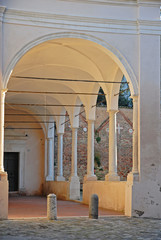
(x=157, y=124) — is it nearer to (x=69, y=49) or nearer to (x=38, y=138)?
(x=69, y=49)

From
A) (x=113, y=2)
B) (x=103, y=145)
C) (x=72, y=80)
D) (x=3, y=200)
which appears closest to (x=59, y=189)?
(x=103, y=145)

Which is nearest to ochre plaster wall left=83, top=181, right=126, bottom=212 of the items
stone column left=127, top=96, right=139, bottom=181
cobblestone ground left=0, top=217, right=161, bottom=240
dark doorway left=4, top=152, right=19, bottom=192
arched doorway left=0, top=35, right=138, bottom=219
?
arched doorway left=0, top=35, right=138, bottom=219

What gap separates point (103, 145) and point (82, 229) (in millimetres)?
16308

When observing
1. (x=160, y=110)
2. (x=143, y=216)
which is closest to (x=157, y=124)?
(x=160, y=110)

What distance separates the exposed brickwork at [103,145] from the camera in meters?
23.7

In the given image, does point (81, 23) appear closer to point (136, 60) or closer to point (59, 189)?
point (136, 60)

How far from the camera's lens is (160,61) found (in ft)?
37.9

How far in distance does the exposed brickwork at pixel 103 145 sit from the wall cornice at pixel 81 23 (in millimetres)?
12971

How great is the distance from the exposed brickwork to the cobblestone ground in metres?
13.2

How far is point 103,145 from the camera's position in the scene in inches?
981

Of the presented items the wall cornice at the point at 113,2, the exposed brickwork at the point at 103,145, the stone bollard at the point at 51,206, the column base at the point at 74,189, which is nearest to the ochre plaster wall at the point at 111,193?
the stone bollard at the point at 51,206

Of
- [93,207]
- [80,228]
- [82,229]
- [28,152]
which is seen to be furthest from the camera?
[28,152]

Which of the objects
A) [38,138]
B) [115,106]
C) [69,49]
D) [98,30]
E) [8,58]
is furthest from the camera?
[38,138]

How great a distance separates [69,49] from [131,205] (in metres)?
5.36
